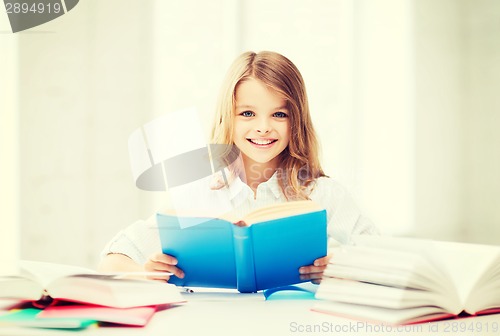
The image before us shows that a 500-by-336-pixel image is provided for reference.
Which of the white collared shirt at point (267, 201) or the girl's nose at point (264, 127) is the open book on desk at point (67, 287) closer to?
the white collared shirt at point (267, 201)

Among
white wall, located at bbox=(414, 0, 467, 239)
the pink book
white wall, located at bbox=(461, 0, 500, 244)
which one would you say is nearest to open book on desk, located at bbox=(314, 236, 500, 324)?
the pink book

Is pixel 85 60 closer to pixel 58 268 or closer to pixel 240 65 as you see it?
pixel 240 65

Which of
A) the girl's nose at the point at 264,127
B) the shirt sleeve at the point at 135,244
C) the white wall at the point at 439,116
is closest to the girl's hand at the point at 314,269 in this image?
the shirt sleeve at the point at 135,244

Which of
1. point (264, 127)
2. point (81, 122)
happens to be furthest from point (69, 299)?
point (81, 122)

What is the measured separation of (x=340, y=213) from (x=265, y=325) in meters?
0.84

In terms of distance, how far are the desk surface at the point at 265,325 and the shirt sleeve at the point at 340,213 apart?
2.21 ft

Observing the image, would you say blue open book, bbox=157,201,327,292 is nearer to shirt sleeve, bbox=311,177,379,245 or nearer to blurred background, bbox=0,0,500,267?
shirt sleeve, bbox=311,177,379,245

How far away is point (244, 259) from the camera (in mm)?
853

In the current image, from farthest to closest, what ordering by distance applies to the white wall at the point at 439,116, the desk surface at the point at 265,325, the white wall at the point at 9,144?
1. the white wall at the point at 439,116
2. the white wall at the point at 9,144
3. the desk surface at the point at 265,325

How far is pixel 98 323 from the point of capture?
64cm

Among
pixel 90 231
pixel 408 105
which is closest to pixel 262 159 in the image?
pixel 90 231

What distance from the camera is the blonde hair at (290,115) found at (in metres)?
1.49

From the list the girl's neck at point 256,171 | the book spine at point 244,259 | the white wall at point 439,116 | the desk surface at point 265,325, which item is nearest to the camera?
the desk surface at point 265,325

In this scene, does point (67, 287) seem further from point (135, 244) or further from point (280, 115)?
point (280, 115)
